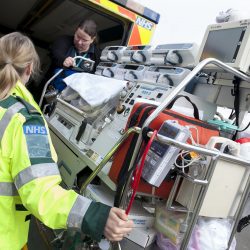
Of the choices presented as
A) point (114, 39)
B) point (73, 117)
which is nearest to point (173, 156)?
point (73, 117)

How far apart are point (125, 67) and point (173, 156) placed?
7.36 ft

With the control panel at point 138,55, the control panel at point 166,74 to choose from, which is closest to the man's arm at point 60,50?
the control panel at point 138,55

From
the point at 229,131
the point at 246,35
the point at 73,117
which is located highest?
the point at 246,35

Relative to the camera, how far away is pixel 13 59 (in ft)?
4.99

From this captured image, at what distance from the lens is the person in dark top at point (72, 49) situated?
12.7 ft

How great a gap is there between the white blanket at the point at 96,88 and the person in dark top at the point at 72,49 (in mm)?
855

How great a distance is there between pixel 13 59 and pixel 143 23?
323cm

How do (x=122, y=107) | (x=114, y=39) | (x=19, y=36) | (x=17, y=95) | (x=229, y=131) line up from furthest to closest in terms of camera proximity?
1. (x=114, y=39)
2. (x=122, y=107)
3. (x=229, y=131)
4. (x=19, y=36)
5. (x=17, y=95)

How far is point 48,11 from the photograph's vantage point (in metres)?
6.66

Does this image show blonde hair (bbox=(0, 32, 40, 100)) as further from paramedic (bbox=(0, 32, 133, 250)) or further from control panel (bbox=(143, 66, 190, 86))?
control panel (bbox=(143, 66, 190, 86))

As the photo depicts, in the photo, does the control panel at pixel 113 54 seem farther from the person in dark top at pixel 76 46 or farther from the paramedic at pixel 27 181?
the paramedic at pixel 27 181

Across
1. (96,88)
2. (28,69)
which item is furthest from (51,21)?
(28,69)

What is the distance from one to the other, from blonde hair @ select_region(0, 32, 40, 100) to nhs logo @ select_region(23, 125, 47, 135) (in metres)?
0.23

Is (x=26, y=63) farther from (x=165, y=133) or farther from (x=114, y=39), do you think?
(x=114, y=39)
